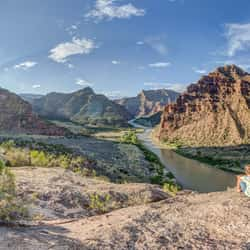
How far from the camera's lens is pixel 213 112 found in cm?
9644

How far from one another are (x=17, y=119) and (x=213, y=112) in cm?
6468

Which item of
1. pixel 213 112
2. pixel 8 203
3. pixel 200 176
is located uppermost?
pixel 213 112

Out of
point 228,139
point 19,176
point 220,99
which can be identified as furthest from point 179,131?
point 19,176

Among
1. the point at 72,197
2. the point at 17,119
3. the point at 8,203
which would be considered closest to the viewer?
the point at 8,203

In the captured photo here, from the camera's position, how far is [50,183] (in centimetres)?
1023

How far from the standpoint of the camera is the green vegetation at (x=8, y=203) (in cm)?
608

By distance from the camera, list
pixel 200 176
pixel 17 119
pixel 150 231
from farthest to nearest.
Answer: pixel 17 119, pixel 200 176, pixel 150 231

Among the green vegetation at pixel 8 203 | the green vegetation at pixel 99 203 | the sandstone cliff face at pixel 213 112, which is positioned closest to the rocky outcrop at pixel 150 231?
the green vegetation at pixel 8 203

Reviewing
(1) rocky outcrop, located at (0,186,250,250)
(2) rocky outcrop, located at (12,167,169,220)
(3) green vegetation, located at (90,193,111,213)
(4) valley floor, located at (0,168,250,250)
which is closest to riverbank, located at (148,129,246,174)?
(2) rocky outcrop, located at (12,167,169,220)

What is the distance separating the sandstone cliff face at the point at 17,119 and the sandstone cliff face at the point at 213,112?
4667 cm

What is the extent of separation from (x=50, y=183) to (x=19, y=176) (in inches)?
57.6

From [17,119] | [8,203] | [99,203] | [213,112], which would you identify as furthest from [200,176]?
[213,112]

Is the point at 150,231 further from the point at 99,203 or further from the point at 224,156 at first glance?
the point at 224,156

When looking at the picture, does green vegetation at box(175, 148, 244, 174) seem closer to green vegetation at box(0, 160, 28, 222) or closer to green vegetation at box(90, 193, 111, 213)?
green vegetation at box(90, 193, 111, 213)
